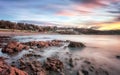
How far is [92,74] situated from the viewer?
53.1ft

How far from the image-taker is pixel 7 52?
27.7 meters

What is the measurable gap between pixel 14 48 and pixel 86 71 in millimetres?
15581

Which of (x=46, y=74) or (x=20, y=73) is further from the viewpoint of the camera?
(x=46, y=74)

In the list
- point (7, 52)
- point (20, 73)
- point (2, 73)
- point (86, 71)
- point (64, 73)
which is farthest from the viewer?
point (7, 52)

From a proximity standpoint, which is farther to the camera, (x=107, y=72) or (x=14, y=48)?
(x=14, y=48)

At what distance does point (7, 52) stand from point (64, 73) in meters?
14.5

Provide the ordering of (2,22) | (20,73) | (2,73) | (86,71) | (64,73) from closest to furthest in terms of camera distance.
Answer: (2,73)
(20,73)
(64,73)
(86,71)
(2,22)

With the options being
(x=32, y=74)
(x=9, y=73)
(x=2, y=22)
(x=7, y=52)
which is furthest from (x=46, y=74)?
(x=2, y=22)

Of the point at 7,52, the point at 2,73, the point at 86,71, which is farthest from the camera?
the point at 7,52

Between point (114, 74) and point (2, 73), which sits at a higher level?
point (2, 73)

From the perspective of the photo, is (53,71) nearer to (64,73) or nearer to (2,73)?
(64,73)

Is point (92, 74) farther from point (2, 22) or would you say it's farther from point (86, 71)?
point (2, 22)

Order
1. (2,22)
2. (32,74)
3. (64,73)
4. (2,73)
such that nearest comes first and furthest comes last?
(2,73) → (32,74) → (64,73) → (2,22)

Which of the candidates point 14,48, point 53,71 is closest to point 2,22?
point 14,48
